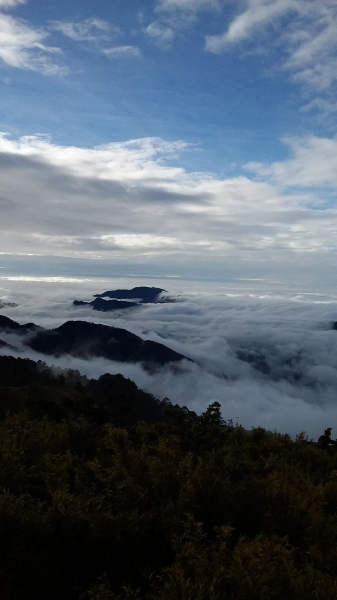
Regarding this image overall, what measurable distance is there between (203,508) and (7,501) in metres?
3.18

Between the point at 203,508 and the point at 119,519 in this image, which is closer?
the point at 119,519

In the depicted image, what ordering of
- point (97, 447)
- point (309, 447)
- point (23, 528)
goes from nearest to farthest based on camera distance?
point (23, 528) → point (97, 447) → point (309, 447)

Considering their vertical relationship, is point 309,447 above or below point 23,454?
below

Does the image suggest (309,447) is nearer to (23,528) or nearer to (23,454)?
(23,454)

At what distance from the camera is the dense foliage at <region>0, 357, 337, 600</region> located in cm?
507

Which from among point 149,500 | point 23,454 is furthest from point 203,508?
point 23,454

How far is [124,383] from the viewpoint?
327ft

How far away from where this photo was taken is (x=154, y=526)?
662 centimetres

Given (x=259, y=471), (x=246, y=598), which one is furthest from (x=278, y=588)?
(x=259, y=471)

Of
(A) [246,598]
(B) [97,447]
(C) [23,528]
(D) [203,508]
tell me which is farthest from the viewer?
(B) [97,447]

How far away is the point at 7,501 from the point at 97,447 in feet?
17.4

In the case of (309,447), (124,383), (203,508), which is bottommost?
(124,383)

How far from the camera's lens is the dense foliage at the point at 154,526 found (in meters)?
5.07

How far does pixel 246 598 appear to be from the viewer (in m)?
4.79
